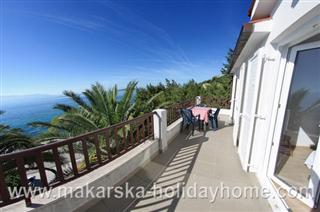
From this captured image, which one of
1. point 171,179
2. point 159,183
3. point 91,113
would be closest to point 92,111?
point 91,113

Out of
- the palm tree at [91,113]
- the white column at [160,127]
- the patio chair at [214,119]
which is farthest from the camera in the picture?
the patio chair at [214,119]

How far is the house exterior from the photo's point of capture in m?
1.93

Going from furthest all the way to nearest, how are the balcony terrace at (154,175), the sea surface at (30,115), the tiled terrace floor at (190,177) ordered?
the sea surface at (30,115), the tiled terrace floor at (190,177), the balcony terrace at (154,175)

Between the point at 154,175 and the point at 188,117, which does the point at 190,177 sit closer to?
the point at 154,175

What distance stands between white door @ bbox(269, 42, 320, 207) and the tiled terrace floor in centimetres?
56

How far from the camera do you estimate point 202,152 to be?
411 cm

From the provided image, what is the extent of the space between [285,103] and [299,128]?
83 cm

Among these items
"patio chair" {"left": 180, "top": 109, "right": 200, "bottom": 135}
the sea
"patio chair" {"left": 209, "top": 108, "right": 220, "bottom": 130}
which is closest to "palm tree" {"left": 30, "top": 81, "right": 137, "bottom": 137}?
the sea

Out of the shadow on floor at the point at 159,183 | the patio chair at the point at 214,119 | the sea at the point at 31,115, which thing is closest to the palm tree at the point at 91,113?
the sea at the point at 31,115

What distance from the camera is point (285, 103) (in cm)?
224

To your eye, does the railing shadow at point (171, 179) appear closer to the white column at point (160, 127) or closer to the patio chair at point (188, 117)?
the white column at point (160, 127)

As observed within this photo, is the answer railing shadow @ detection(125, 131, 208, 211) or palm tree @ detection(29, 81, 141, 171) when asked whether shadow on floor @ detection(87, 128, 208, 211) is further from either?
palm tree @ detection(29, 81, 141, 171)

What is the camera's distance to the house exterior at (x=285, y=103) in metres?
1.93

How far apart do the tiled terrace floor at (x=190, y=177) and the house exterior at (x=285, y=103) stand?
1.67ft
